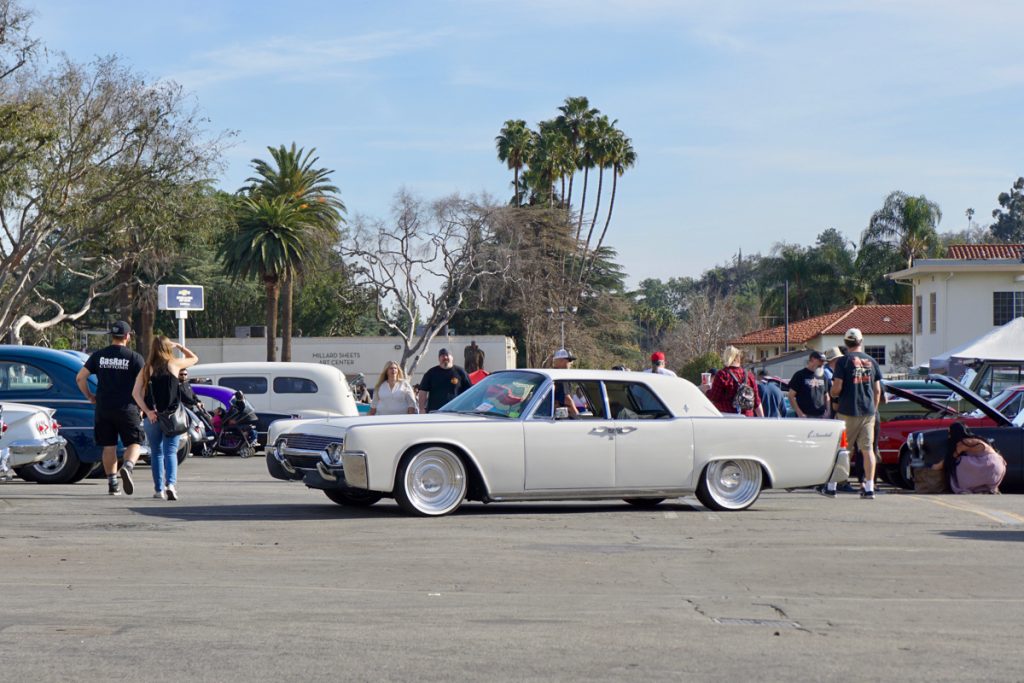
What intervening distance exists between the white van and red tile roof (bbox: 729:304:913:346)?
5084cm

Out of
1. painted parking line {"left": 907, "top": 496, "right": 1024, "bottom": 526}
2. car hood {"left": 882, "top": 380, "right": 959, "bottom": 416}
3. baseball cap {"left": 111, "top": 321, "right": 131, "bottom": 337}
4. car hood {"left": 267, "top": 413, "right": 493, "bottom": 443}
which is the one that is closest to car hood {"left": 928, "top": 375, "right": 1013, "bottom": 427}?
car hood {"left": 882, "top": 380, "right": 959, "bottom": 416}

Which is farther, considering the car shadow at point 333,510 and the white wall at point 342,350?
the white wall at point 342,350

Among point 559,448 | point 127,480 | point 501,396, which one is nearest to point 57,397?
point 127,480

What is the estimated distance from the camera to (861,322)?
77.1 meters

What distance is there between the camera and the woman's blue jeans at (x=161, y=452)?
13.7 metres

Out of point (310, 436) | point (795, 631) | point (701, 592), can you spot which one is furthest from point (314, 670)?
point (310, 436)

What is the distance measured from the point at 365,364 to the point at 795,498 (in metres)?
50.1

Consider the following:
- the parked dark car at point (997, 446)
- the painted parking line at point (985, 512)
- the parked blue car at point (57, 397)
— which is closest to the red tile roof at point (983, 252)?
the parked dark car at point (997, 446)

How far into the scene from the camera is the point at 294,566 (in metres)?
9.49

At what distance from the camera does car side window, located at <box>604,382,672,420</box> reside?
42.6 ft

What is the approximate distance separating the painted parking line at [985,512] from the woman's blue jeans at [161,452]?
7713mm

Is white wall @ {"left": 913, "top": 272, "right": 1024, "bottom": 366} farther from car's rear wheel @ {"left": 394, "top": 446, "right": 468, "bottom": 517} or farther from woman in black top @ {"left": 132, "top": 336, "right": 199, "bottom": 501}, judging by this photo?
car's rear wheel @ {"left": 394, "top": 446, "right": 468, "bottom": 517}

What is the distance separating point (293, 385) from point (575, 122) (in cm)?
4744

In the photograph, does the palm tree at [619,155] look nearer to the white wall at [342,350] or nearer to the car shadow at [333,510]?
the white wall at [342,350]
